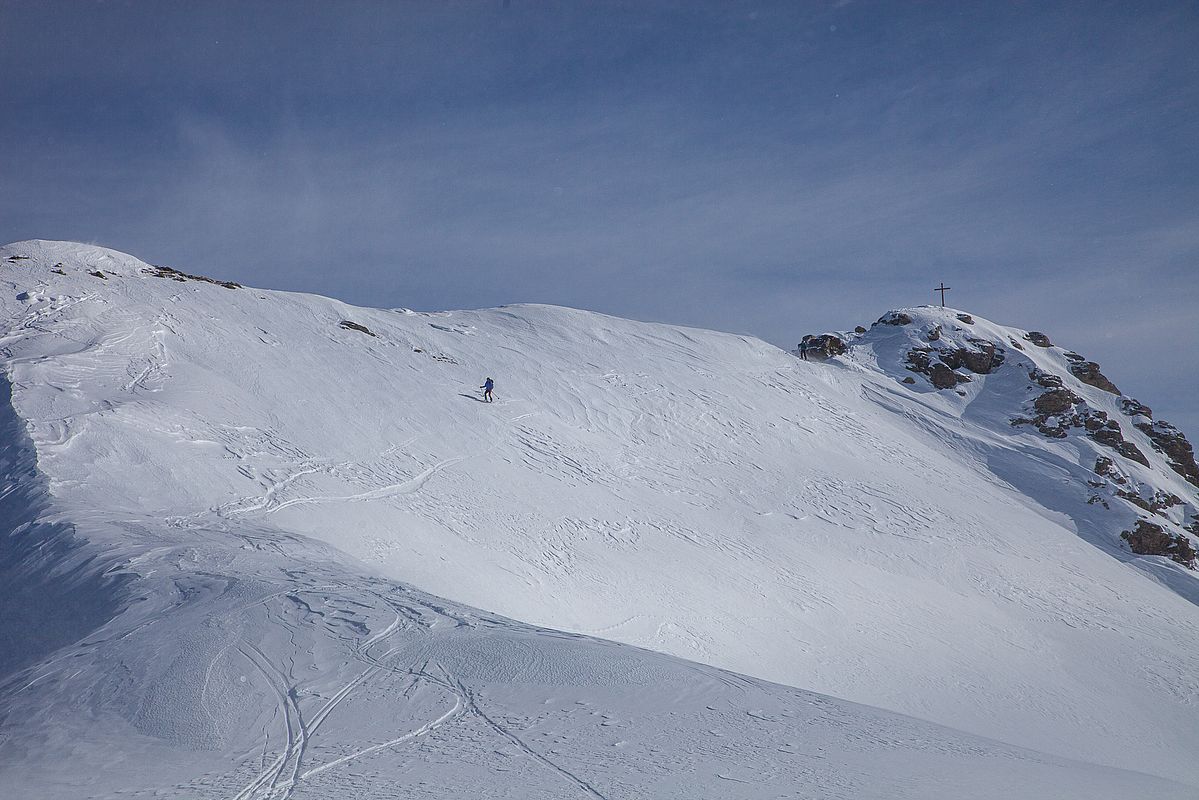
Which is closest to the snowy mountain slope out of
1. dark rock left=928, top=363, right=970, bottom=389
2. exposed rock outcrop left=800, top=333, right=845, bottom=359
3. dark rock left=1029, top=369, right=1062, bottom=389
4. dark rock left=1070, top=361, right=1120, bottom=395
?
exposed rock outcrop left=800, top=333, right=845, bottom=359

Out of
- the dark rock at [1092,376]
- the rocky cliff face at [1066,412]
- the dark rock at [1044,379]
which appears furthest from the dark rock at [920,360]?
the dark rock at [1092,376]

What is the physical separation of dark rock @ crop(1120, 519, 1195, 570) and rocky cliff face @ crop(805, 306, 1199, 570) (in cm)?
5

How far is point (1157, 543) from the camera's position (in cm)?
2941

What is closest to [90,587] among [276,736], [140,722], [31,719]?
[31,719]

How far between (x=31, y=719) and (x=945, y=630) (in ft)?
57.1

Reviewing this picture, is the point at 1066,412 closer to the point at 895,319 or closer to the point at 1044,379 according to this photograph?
the point at 1044,379

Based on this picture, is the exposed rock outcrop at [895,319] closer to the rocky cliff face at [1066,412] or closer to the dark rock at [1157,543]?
the rocky cliff face at [1066,412]

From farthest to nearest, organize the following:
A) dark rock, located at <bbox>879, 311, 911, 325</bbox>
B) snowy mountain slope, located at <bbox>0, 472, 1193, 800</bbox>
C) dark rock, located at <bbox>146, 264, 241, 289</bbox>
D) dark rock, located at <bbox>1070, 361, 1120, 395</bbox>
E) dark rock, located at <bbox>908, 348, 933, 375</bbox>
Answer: dark rock, located at <bbox>879, 311, 911, 325</bbox>, dark rock, located at <bbox>1070, 361, 1120, 395</bbox>, dark rock, located at <bbox>908, 348, 933, 375</bbox>, dark rock, located at <bbox>146, 264, 241, 289</bbox>, snowy mountain slope, located at <bbox>0, 472, 1193, 800</bbox>

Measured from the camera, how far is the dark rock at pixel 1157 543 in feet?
95.9

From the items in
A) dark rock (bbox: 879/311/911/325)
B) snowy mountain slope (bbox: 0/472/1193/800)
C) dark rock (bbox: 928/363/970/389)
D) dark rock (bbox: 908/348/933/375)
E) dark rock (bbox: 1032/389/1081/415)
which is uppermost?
dark rock (bbox: 879/311/911/325)

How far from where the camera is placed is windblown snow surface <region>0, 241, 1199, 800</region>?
597cm

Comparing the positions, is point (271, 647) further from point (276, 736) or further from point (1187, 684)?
point (1187, 684)

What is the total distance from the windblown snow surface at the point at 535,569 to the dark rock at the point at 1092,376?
8129mm

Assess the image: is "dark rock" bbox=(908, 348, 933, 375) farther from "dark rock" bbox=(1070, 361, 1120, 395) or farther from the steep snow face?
"dark rock" bbox=(1070, 361, 1120, 395)
